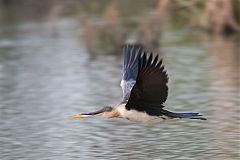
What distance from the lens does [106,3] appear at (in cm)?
3181

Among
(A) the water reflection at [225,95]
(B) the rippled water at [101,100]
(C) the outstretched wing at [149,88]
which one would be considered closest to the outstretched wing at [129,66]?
(C) the outstretched wing at [149,88]

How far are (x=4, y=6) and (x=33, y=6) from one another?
1520mm

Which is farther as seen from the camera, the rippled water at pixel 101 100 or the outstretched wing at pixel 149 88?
the rippled water at pixel 101 100

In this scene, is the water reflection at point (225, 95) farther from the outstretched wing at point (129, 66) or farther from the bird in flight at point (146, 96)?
the outstretched wing at point (129, 66)

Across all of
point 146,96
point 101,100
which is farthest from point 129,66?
point 101,100

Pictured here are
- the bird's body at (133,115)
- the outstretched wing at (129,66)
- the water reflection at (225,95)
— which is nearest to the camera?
the bird's body at (133,115)

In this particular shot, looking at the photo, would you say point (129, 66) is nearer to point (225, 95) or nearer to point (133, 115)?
point (133, 115)

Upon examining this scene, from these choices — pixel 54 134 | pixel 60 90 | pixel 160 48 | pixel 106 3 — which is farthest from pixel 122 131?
pixel 106 3

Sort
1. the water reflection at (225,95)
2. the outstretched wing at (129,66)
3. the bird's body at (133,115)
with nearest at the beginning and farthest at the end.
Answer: the bird's body at (133,115), the outstretched wing at (129,66), the water reflection at (225,95)

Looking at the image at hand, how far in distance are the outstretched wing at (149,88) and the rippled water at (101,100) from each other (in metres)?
→ 0.91

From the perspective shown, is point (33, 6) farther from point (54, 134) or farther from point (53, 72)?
point (54, 134)

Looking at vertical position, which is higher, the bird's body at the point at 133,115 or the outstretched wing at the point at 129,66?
the outstretched wing at the point at 129,66

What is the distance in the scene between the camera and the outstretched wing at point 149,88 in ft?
29.0

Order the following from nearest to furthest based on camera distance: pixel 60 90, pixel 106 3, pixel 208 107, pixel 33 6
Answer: pixel 208 107
pixel 60 90
pixel 106 3
pixel 33 6
